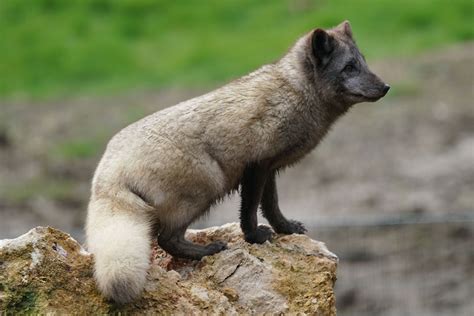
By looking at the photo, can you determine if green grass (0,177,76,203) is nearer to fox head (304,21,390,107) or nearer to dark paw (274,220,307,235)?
dark paw (274,220,307,235)

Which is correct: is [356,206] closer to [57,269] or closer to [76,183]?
[76,183]

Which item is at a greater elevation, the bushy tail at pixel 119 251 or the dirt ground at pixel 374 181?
the dirt ground at pixel 374 181

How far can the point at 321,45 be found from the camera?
929 centimetres

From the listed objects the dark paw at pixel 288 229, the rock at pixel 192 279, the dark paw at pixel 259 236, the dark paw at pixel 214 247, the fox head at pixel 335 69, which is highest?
the fox head at pixel 335 69

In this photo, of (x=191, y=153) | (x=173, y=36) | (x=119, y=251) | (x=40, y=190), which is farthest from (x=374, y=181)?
(x=119, y=251)

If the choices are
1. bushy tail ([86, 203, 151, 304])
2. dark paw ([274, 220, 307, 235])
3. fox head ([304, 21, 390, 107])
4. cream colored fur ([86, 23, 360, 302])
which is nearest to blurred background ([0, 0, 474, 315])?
dark paw ([274, 220, 307, 235])

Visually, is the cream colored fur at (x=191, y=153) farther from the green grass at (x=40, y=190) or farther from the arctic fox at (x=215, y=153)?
the green grass at (x=40, y=190)

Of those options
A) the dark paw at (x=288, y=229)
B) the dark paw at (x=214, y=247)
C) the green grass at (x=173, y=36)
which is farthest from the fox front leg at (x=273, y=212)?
the green grass at (x=173, y=36)

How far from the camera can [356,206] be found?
17750 mm

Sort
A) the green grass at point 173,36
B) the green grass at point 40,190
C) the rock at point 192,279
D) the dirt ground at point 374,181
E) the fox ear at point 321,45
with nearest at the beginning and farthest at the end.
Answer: the rock at point 192,279 → the fox ear at point 321,45 → the dirt ground at point 374,181 → the green grass at point 40,190 → the green grass at point 173,36

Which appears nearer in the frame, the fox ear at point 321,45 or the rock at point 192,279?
the rock at point 192,279

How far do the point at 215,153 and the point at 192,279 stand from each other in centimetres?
86

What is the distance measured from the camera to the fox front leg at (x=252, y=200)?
8.88 metres

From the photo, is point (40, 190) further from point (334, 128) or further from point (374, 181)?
point (334, 128)
